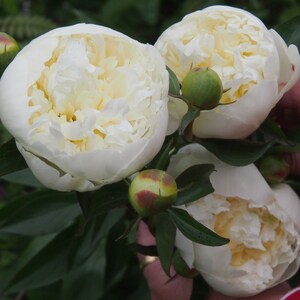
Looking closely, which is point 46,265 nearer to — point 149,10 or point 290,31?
point 290,31

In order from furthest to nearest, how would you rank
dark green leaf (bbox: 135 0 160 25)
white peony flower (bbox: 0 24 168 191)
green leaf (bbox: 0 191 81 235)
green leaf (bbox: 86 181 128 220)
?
1. dark green leaf (bbox: 135 0 160 25)
2. green leaf (bbox: 0 191 81 235)
3. green leaf (bbox: 86 181 128 220)
4. white peony flower (bbox: 0 24 168 191)

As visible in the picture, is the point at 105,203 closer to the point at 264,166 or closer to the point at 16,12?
the point at 264,166

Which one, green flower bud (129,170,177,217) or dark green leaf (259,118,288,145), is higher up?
green flower bud (129,170,177,217)

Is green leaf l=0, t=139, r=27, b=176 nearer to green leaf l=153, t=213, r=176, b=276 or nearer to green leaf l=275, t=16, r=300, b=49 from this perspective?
green leaf l=153, t=213, r=176, b=276

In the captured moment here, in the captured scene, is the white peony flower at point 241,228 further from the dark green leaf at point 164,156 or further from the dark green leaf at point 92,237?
the dark green leaf at point 92,237

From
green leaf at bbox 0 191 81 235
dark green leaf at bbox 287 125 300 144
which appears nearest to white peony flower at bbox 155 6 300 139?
dark green leaf at bbox 287 125 300 144

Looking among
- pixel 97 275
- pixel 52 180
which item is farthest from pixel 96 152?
pixel 97 275

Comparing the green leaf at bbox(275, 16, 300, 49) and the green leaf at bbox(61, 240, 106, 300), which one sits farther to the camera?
the green leaf at bbox(61, 240, 106, 300)
